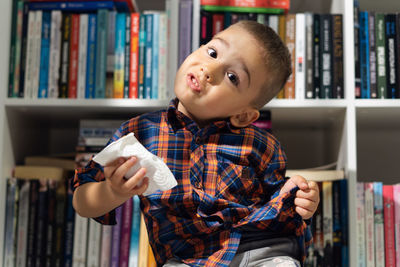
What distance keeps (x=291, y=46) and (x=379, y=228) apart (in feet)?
1.89

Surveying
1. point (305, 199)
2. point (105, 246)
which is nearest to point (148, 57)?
point (105, 246)

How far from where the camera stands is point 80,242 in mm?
1354

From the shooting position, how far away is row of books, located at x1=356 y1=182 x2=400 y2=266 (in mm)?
1312

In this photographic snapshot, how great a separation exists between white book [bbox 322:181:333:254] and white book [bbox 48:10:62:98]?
0.82 meters

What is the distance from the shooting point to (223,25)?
55.2 inches

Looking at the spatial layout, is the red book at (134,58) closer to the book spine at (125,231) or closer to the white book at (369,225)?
the book spine at (125,231)

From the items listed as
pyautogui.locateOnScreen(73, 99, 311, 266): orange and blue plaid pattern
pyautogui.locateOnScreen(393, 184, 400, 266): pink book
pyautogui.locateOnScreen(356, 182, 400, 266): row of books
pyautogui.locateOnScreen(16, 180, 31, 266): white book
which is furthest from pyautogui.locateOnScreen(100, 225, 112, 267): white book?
pyautogui.locateOnScreen(393, 184, 400, 266): pink book

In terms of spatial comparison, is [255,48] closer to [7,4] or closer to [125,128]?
[125,128]

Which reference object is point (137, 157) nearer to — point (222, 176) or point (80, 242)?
point (222, 176)

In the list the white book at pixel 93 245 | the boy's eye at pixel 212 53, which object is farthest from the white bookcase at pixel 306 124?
the boy's eye at pixel 212 53

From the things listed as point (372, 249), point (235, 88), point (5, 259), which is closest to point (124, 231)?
point (5, 259)

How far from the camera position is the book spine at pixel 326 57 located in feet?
4.51

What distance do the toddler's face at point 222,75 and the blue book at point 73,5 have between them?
0.53 m

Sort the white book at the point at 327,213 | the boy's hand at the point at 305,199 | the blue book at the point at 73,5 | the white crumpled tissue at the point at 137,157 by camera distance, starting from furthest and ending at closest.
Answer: the blue book at the point at 73,5 → the white book at the point at 327,213 → the boy's hand at the point at 305,199 → the white crumpled tissue at the point at 137,157
